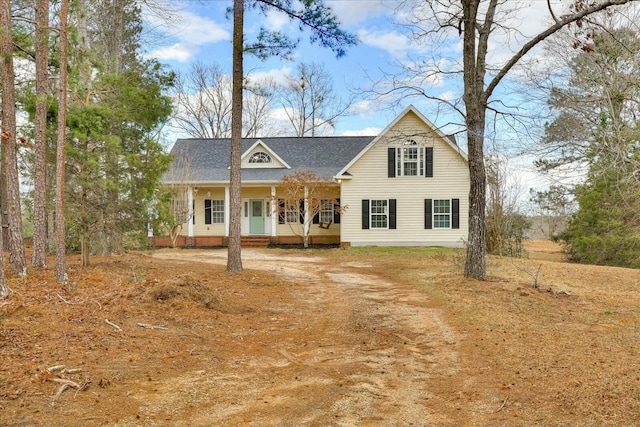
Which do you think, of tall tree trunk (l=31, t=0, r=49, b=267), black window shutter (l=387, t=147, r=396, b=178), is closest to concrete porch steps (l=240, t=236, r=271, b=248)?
black window shutter (l=387, t=147, r=396, b=178)

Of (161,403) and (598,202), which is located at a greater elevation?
(598,202)

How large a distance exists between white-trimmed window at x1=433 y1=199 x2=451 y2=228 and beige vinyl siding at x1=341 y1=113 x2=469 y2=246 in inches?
9.5

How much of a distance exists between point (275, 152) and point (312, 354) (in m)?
19.3

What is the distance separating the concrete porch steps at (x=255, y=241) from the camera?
22.0 metres

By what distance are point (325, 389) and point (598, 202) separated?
56.2 ft

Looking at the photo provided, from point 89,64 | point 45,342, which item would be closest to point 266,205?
point 89,64

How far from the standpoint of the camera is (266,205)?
22953 millimetres

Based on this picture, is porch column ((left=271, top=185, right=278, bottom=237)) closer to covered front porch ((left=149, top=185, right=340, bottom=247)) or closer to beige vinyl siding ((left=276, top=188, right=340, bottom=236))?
covered front porch ((left=149, top=185, right=340, bottom=247))

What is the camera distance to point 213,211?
23031mm

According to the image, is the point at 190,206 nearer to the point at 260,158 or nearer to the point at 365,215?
the point at 260,158

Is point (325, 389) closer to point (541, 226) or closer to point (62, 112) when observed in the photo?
point (62, 112)

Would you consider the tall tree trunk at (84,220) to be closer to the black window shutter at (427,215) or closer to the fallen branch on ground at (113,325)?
the fallen branch on ground at (113,325)

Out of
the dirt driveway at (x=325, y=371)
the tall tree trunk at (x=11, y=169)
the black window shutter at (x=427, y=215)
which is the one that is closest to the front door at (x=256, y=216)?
the black window shutter at (x=427, y=215)

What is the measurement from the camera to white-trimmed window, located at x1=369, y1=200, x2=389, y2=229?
20.6 metres
